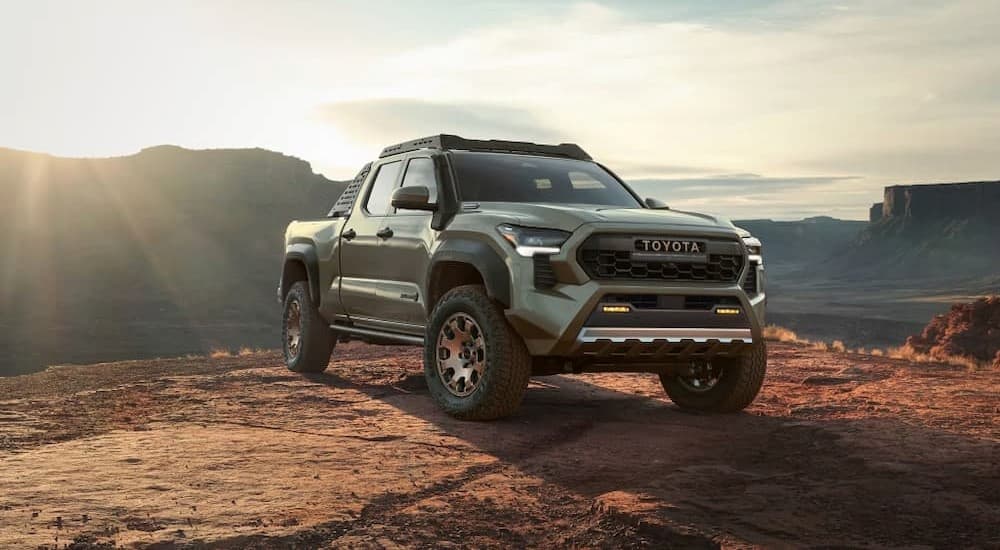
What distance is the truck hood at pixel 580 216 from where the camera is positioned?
691 centimetres

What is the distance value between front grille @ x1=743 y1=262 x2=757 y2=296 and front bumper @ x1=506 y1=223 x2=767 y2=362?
42 centimetres

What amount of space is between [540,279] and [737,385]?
2.14 metres

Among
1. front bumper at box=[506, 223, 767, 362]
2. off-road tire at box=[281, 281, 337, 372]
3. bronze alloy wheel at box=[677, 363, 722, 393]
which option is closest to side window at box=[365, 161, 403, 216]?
off-road tire at box=[281, 281, 337, 372]

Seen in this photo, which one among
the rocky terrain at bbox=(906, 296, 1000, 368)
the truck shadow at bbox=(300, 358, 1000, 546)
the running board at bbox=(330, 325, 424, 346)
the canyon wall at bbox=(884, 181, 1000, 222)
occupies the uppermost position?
the canyon wall at bbox=(884, 181, 1000, 222)

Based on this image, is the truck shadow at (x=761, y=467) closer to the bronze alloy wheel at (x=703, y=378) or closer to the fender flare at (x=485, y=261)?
the bronze alloy wheel at (x=703, y=378)

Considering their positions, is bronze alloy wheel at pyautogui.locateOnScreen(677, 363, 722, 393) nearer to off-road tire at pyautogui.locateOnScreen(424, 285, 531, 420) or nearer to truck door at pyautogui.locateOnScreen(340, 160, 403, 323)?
off-road tire at pyautogui.locateOnScreen(424, 285, 531, 420)

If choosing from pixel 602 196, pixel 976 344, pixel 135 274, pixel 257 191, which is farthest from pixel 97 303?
pixel 602 196

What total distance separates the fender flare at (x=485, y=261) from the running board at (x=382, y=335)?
1.07 m

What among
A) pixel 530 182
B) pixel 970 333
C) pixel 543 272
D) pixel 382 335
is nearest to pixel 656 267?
pixel 543 272

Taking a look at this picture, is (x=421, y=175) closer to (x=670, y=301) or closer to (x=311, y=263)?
(x=311, y=263)

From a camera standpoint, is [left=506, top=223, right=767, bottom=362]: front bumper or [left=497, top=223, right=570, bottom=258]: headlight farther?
[left=497, top=223, right=570, bottom=258]: headlight

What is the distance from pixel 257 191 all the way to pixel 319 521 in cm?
13314

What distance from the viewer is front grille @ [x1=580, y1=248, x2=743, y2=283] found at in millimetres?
6805

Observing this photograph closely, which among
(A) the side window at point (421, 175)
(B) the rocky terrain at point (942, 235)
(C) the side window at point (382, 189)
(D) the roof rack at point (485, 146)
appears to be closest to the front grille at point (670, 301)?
(A) the side window at point (421, 175)
